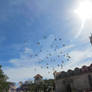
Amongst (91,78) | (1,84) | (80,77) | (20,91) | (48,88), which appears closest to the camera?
(91,78)

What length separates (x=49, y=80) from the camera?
49625 mm

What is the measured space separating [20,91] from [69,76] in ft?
123

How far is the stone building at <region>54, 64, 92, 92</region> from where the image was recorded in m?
30.4

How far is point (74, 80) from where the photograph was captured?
109 feet

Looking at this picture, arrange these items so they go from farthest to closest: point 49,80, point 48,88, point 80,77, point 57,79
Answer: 1. point 49,80
2. point 48,88
3. point 57,79
4. point 80,77

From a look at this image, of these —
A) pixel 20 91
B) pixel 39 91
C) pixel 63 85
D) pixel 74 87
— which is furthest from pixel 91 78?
pixel 20 91

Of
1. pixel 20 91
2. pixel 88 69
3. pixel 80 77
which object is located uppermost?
pixel 88 69

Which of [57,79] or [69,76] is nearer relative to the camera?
[69,76]

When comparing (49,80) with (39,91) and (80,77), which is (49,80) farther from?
(80,77)

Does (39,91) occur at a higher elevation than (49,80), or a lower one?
lower

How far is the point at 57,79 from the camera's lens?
3772cm

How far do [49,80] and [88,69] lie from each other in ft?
75.3

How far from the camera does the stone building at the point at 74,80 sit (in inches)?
1198

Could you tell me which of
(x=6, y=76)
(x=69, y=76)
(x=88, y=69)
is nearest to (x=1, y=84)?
(x=6, y=76)
